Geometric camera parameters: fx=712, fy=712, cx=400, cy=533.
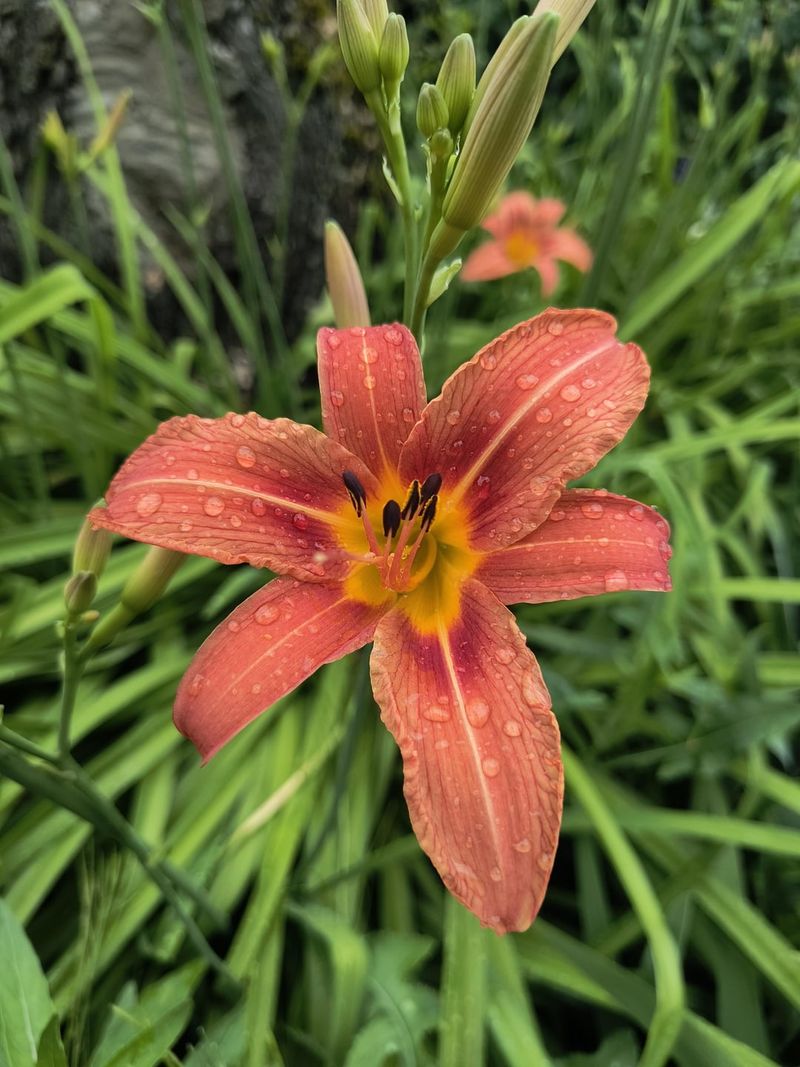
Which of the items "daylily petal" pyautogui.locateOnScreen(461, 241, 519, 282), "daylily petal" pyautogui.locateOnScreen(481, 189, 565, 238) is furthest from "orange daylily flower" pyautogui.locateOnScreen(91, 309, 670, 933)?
"daylily petal" pyautogui.locateOnScreen(481, 189, 565, 238)

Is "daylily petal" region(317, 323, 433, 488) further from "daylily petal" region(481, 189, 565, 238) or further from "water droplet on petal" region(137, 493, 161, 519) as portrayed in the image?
"daylily petal" region(481, 189, 565, 238)

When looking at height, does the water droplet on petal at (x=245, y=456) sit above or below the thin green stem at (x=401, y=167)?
below

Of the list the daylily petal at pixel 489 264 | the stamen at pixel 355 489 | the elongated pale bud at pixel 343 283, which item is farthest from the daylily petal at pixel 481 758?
the daylily petal at pixel 489 264

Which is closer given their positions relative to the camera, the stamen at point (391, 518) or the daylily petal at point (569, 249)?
the stamen at point (391, 518)

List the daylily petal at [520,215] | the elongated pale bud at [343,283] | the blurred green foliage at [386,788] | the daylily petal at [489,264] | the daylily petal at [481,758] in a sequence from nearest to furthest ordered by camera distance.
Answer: the daylily petal at [481,758]
the elongated pale bud at [343,283]
the blurred green foliage at [386,788]
the daylily petal at [489,264]
the daylily petal at [520,215]

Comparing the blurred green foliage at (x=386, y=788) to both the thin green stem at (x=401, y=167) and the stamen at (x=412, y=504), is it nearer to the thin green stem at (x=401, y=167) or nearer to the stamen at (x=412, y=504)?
the stamen at (x=412, y=504)

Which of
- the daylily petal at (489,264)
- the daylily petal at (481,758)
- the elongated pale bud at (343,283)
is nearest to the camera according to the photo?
the daylily petal at (481,758)

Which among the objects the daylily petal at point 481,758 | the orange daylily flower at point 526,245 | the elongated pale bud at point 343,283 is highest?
the elongated pale bud at point 343,283
